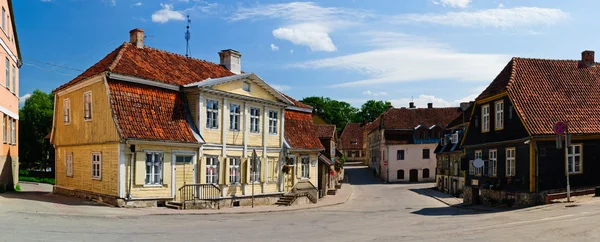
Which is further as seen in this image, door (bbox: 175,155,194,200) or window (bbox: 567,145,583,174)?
window (bbox: 567,145,583,174)

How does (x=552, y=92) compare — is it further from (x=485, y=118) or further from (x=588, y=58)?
(x=588, y=58)

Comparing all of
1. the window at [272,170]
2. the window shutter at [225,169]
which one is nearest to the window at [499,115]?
the window at [272,170]

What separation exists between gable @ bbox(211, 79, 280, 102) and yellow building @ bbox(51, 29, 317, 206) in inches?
2.2

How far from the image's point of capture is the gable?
85.5ft

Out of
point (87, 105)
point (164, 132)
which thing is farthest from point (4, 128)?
point (164, 132)

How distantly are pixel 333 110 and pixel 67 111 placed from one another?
93333 mm

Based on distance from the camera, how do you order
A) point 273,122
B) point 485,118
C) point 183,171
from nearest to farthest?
1. point 183,171
2. point 485,118
3. point 273,122

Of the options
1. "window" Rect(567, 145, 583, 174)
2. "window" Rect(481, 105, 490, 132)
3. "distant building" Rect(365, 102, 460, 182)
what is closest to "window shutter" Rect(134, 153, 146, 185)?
"window" Rect(481, 105, 490, 132)

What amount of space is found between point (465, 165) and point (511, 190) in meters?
5.05

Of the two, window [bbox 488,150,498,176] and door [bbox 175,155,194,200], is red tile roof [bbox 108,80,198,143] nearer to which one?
door [bbox 175,155,194,200]

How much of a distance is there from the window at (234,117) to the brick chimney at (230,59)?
20.2 ft

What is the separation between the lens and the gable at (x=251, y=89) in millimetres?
26052

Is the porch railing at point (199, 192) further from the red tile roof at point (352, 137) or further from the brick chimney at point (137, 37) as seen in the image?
the red tile roof at point (352, 137)

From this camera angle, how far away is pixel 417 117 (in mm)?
62312
